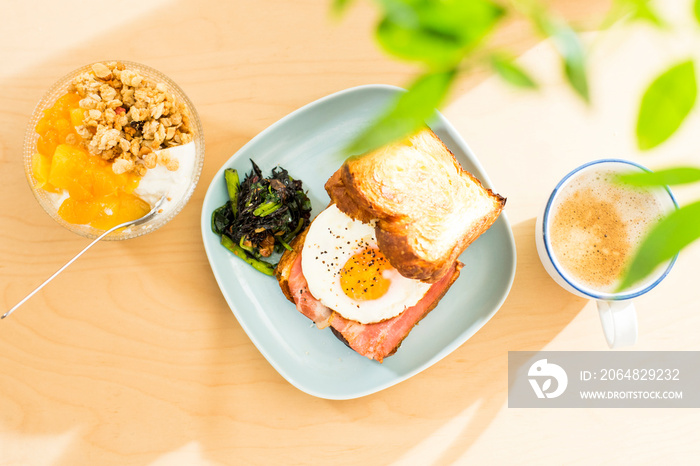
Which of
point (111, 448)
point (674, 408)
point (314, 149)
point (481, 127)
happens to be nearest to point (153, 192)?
point (314, 149)

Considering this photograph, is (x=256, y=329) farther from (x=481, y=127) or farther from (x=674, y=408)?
(x=674, y=408)

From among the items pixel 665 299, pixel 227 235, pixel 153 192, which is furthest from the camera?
pixel 665 299

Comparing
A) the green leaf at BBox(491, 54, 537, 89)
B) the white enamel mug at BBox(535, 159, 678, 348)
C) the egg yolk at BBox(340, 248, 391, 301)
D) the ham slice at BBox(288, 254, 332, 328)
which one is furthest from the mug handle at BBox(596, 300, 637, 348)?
the green leaf at BBox(491, 54, 537, 89)

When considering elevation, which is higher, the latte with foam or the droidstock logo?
the latte with foam

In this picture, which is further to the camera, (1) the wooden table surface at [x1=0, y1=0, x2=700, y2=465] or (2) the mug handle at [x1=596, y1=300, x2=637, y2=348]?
(1) the wooden table surface at [x1=0, y1=0, x2=700, y2=465]

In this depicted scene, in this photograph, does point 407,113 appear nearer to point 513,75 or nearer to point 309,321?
point 513,75

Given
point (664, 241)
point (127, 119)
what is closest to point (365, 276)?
point (127, 119)

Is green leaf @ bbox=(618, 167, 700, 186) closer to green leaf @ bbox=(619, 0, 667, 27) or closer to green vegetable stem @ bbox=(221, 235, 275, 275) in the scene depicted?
green leaf @ bbox=(619, 0, 667, 27)
